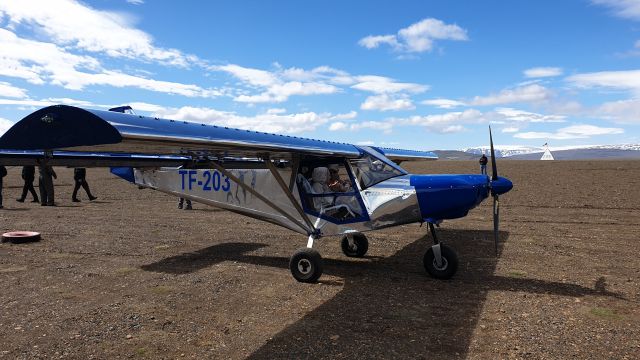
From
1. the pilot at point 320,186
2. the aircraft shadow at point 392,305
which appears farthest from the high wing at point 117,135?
the aircraft shadow at point 392,305

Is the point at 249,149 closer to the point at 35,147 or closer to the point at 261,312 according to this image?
the point at 261,312

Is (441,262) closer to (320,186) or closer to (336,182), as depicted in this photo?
(336,182)

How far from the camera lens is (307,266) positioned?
25.0 ft

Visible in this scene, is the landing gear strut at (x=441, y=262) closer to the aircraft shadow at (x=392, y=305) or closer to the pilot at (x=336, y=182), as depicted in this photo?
the aircraft shadow at (x=392, y=305)

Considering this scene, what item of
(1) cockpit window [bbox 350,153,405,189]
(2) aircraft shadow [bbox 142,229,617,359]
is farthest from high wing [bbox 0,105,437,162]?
(2) aircraft shadow [bbox 142,229,617,359]

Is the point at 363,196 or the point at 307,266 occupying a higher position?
the point at 363,196

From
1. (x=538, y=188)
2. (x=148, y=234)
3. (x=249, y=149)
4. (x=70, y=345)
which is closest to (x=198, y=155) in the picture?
(x=249, y=149)

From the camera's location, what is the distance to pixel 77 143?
13.0ft

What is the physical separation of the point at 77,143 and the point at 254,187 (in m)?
5.32

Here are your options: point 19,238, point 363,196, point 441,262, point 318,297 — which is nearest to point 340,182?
point 363,196

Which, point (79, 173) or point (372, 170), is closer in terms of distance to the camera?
point (372, 170)

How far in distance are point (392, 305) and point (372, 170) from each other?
116 inches

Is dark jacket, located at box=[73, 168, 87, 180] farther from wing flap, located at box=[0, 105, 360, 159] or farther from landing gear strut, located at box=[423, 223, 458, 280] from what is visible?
landing gear strut, located at box=[423, 223, 458, 280]

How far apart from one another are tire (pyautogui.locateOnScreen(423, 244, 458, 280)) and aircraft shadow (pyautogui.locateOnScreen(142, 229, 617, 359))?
0.16 m
